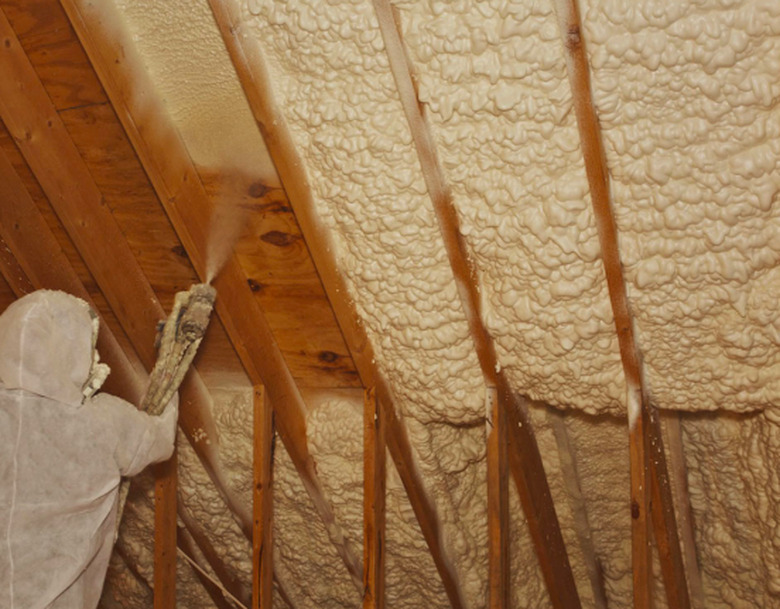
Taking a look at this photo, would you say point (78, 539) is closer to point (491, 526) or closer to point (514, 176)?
point (491, 526)

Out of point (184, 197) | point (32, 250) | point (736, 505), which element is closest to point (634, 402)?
point (736, 505)

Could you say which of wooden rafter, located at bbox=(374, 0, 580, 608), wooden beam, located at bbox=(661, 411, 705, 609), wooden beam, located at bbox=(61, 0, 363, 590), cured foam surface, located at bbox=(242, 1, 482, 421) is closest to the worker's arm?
wooden beam, located at bbox=(61, 0, 363, 590)

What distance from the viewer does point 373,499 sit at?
2.43 metres

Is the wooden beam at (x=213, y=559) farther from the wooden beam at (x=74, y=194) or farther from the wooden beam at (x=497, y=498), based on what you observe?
the wooden beam at (x=497, y=498)

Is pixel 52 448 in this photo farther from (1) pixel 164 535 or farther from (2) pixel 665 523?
(2) pixel 665 523

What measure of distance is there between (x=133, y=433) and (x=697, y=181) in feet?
4.62

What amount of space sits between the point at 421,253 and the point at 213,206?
0.54 meters

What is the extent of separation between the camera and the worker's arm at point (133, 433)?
2.02 m

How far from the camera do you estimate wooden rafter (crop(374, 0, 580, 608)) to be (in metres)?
1.83

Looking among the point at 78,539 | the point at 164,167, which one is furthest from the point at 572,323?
the point at 78,539

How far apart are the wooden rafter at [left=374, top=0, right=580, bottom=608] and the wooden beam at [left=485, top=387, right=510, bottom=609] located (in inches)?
1.5

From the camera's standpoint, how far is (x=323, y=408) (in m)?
2.55

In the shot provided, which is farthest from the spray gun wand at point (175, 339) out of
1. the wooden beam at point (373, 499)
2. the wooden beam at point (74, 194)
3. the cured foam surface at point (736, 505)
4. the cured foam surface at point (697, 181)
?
the cured foam surface at point (736, 505)

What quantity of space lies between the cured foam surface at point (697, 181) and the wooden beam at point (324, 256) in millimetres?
737
